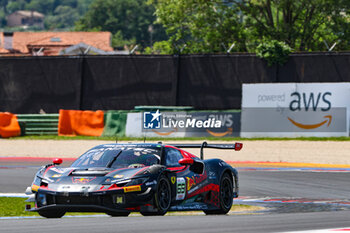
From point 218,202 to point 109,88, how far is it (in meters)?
23.2

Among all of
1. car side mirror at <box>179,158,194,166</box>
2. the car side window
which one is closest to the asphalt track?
car side mirror at <box>179,158,194,166</box>

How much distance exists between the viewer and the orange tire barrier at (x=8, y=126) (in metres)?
34.0

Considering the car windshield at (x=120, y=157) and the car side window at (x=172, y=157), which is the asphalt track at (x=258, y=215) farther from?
the car side window at (x=172, y=157)

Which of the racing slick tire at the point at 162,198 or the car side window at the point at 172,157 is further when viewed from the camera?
the car side window at the point at 172,157

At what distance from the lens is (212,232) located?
7.93 metres

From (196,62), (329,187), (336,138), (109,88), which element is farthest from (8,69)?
(329,187)

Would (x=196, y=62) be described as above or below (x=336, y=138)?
above

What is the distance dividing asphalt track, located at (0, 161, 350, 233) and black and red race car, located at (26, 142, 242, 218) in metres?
0.50

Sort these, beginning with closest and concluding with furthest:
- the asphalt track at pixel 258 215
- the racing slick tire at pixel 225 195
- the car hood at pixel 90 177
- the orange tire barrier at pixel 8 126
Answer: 1. the asphalt track at pixel 258 215
2. the car hood at pixel 90 177
3. the racing slick tire at pixel 225 195
4. the orange tire barrier at pixel 8 126

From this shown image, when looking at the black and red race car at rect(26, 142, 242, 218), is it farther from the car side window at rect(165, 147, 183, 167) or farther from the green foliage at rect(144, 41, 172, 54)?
the green foliage at rect(144, 41, 172, 54)

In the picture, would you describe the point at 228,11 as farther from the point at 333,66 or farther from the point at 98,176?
the point at 98,176

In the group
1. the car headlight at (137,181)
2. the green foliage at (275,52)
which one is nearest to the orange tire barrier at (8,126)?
the green foliage at (275,52)

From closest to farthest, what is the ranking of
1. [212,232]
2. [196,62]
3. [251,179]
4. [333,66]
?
[212,232], [251,179], [333,66], [196,62]

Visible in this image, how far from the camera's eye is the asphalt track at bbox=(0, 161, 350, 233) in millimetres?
8359
